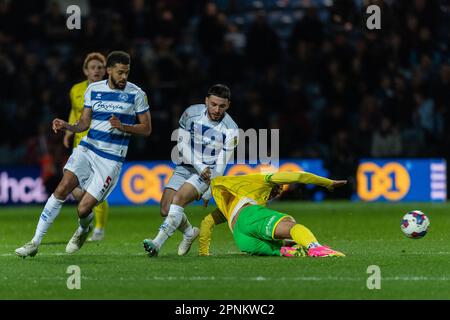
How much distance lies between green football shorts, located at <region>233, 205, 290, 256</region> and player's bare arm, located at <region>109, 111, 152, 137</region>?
1.39 meters

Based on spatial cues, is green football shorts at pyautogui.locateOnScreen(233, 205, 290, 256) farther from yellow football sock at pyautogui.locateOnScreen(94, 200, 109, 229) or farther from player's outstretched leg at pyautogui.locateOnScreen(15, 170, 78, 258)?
yellow football sock at pyautogui.locateOnScreen(94, 200, 109, 229)

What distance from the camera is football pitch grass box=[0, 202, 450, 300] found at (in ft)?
28.0

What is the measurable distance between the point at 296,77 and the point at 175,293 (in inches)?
608

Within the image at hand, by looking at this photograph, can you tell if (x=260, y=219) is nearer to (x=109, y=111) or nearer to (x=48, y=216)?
(x=109, y=111)

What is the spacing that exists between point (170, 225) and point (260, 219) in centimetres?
97

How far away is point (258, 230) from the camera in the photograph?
36.8 ft

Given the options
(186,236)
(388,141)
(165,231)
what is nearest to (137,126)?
(165,231)

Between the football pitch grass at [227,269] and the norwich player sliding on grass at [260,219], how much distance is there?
0.20 m

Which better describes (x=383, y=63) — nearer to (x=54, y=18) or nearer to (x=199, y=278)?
(x=54, y=18)

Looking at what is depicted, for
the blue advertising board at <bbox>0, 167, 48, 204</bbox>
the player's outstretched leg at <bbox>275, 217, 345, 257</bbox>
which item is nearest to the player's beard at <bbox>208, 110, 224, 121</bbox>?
the player's outstretched leg at <bbox>275, 217, 345, 257</bbox>

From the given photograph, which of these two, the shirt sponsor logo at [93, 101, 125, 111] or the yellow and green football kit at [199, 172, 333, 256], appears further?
the shirt sponsor logo at [93, 101, 125, 111]

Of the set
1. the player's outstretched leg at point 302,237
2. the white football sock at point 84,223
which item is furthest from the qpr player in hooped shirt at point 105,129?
the player's outstretched leg at point 302,237

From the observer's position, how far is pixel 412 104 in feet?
74.0

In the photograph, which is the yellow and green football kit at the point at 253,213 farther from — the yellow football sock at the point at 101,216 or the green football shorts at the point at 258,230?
the yellow football sock at the point at 101,216
